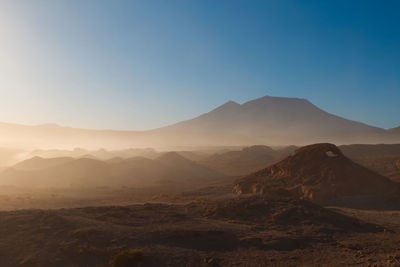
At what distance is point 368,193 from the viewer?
24484 millimetres

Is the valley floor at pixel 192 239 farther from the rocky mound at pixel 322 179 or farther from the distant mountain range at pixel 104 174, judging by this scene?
the distant mountain range at pixel 104 174

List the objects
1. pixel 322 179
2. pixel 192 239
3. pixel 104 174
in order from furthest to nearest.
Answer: pixel 104 174 < pixel 322 179 < pixel 192 239

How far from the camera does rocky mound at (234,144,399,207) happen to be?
24766mm

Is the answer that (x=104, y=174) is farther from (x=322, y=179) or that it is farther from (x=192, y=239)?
(x=192, y=239)

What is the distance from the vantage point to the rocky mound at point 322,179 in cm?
2477

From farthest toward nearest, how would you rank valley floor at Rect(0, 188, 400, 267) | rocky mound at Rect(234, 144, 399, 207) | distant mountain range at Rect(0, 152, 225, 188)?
distant mountain range at Rect(0, 152, 225, 188)
rocky mound at Rect(234, 144, 399, 207)
valley floor at Rect(0, 188, 400, 267)

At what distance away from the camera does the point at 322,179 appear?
A: 26.8 metres

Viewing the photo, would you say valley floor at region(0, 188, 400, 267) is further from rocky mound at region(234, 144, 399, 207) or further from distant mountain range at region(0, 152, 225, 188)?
distant mountain range at region(0, 152, 225, 188)

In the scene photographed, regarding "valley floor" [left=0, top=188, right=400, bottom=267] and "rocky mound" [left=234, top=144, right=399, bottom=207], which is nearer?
"valley floor" [left=0, top=188, right=400, bottom=267]

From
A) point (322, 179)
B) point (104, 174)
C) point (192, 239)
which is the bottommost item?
point (104, 174)

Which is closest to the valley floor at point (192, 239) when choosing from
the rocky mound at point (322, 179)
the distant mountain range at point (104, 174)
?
the rocky mound at point (322, 179)

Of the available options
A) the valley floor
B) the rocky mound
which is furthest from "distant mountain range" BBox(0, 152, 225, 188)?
the valley floor

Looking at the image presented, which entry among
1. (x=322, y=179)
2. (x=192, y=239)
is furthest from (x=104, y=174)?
(x=192, y=239)

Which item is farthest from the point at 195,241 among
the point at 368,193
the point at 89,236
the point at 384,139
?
the point at 384,139
